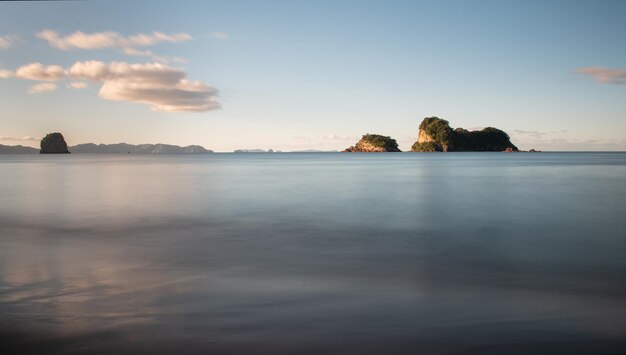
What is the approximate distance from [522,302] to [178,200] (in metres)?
22.9

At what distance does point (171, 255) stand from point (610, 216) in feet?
62.7

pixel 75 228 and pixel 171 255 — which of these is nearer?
pixel 171 255

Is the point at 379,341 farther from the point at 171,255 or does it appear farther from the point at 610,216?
the point at 610,216

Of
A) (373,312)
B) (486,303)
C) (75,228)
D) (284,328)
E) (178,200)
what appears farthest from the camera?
(178,200)

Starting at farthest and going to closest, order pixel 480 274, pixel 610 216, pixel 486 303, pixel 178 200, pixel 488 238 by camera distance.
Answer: pixel 178 200
pixel 610 216
pixel 488 238
pixel 480 274
pixel 486 303

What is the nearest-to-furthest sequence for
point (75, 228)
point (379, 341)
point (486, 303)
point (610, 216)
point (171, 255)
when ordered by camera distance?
point (379, 341)
point (486, 303)
point (171, 255)
point (75, 228)
point (610, 216)

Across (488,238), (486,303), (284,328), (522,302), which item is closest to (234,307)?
(284,328)

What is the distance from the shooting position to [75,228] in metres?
16.1

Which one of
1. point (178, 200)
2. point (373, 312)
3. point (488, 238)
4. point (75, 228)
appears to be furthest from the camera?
point (178, 200)

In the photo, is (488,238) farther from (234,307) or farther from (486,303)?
(234,307)

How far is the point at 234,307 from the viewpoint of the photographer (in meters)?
7.03

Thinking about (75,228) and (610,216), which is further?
(610,216)

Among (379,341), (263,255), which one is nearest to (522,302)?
(379,341)

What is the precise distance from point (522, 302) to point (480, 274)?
6.58ft
